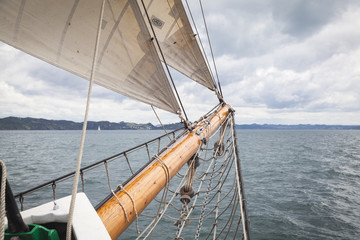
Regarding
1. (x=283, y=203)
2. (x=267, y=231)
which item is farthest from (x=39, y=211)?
(x=283, y=203)

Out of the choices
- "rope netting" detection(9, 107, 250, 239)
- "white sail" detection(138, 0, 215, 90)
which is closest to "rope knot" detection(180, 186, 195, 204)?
"rope netting" detection(9, 107, 250, 239)

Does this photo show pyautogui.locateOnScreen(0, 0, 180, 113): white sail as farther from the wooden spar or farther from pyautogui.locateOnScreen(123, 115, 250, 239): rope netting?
pyautogui.locateOnScreen(123, 115, 250, 239): rope netting

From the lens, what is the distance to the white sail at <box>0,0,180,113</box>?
2.19m

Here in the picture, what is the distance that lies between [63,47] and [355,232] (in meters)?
11.3

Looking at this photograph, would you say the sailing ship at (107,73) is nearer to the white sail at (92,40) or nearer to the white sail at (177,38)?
the white sail at (92,40)

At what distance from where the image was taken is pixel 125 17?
2822 mm

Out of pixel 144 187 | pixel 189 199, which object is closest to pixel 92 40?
pixel 144 187

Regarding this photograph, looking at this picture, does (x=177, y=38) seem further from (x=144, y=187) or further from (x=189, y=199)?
(x=144, y=187)

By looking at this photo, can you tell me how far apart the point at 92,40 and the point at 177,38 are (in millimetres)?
3359

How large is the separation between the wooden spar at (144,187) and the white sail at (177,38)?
3.03 metres

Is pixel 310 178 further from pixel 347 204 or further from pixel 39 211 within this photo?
pixel 39 211

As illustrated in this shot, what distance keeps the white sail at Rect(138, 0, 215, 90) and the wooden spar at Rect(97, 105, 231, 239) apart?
303 cm

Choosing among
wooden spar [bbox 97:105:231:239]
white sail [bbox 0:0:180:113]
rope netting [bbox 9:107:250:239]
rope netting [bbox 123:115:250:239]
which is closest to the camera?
wooden spar [bbox 97:105:231:239]

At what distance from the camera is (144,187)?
2.24m
